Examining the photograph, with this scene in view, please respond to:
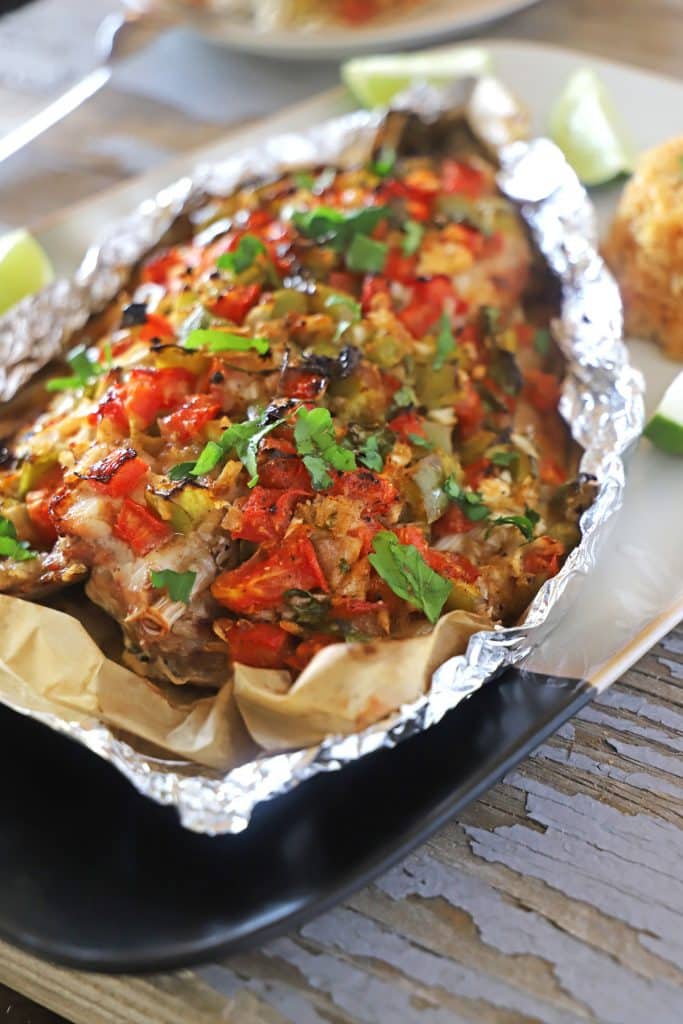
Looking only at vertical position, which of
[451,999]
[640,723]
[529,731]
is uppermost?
[529,731]

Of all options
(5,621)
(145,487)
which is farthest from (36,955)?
(145,487)

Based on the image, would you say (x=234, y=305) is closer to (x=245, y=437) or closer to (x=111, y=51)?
(x=245, y=437)

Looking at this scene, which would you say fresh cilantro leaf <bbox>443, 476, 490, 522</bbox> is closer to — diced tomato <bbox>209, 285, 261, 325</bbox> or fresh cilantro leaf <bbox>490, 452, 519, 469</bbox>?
fresh cilantro leaf <bbox>490, 452, 519, 469</bbox>

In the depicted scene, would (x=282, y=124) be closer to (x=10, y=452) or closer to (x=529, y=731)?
(x=10, y=452)

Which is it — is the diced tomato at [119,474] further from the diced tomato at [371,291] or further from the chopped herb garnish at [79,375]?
the diced tomato at [371,291]

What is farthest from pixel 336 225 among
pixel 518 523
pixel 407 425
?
pixel 518 523

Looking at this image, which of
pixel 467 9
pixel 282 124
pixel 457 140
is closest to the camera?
pixel 457 140
